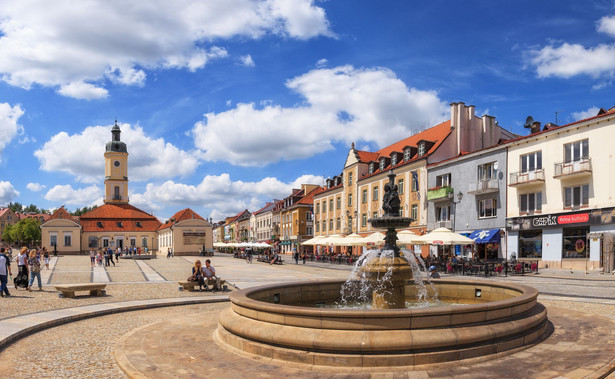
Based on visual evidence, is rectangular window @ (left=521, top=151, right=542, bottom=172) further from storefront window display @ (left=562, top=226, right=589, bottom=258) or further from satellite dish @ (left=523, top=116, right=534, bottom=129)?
satellite dish @ (left=523, top=116, right=534, bottom=129)

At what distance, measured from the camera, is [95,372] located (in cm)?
784

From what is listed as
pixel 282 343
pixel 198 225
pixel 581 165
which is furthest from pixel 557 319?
pixel 198 225

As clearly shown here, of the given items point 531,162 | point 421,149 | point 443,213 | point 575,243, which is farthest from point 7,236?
point 575,243

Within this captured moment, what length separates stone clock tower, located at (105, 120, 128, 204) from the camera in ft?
297

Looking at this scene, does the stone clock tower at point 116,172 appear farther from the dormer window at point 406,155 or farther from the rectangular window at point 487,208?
the rectangular window at point 487,208

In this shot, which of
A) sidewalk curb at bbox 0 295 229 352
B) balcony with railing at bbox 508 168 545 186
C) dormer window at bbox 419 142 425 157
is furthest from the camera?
Answer: dormer window at bbox 419 142 425 157

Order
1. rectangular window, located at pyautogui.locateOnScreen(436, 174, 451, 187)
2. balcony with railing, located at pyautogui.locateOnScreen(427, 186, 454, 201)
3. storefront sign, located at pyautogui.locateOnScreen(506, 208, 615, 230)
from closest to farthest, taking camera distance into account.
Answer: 1. storefront sign, located at pyautogui.locateOnScreen(506, 208, 615, 230)
2. balcony with railing, located at pyautogui.locateOnScreen(427, 186, 454, 201)
3. rectangular window, located at pyautogui.locateOnScreen(436, 174, 451, 187)

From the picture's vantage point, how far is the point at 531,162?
116 feet

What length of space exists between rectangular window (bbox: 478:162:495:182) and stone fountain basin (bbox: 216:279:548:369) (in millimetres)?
31640

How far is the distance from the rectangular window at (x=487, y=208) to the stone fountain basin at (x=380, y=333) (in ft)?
103

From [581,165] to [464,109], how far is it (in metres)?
16.5

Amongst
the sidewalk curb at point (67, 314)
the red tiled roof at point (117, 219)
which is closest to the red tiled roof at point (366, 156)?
the red tiled roof at point (117, 219)

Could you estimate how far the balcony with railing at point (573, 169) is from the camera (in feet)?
101

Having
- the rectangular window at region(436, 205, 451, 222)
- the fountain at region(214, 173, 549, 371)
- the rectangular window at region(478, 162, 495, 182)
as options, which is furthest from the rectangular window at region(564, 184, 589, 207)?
the fountain at region(214, 173, 549, 371)
